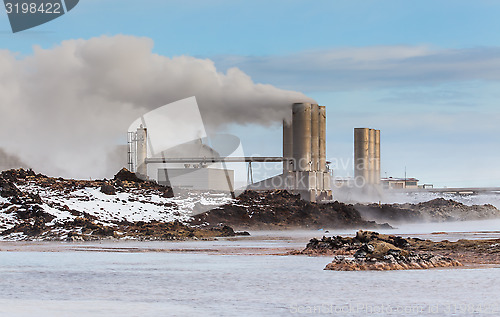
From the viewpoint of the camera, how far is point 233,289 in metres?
16.7

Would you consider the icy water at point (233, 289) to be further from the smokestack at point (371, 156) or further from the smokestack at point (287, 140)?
the smokestack at point (371, 156)

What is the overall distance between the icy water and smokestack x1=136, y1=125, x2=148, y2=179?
163 ft

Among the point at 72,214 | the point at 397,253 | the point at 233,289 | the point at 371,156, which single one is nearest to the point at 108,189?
the point at 72,214

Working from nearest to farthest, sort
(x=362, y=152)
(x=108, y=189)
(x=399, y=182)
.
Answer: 1. (x=108, y=189)
2. (x=362, y=152)
3. (x=399, y=182)

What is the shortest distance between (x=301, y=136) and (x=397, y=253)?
198ft

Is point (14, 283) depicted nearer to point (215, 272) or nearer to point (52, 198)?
point (215, 272)

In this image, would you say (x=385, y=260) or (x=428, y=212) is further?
(x=428, y=212)

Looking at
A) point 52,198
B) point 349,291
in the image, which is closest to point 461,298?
point 349,291

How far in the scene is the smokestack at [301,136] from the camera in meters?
81.1

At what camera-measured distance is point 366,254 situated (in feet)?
72.4

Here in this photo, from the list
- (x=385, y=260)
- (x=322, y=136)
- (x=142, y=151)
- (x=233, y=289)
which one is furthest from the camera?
(x=322, y=136)

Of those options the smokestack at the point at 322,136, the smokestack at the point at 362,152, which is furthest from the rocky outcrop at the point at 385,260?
the smokestack at the point at 362,152

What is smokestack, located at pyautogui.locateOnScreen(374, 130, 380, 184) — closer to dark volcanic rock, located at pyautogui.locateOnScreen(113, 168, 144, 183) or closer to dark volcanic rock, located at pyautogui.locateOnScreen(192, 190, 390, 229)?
dark volcanic rock, located at pyautogui.locateOnScreen(192, 190, 390, 229)

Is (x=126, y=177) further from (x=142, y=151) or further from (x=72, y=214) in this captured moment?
(x=72, y=214)
